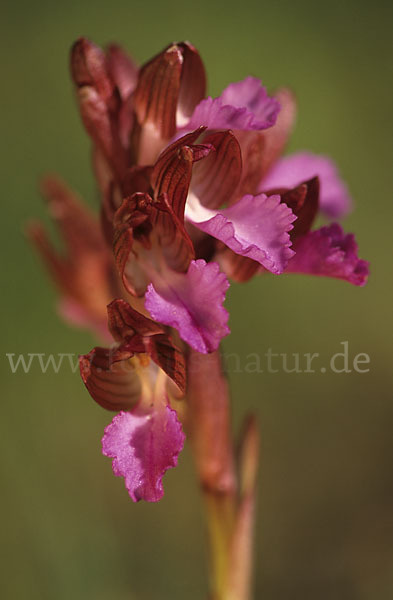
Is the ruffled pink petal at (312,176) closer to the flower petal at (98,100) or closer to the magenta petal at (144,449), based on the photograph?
the flower petal at (98,100)

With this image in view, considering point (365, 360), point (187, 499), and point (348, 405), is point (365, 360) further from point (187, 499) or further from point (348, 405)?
point (187, 499)

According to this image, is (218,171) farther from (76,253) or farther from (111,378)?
(76,253)

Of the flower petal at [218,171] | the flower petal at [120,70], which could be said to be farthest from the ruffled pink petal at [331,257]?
the flower petal at [120,70]

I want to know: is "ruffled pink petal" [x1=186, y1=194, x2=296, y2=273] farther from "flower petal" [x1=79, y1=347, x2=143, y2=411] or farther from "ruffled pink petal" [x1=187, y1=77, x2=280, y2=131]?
"flower petal" [x1=79, y1=347, x2=143, y2=411]

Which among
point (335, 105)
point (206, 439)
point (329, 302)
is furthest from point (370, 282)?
point (206, 439)

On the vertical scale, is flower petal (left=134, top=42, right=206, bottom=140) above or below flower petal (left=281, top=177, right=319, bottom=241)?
above

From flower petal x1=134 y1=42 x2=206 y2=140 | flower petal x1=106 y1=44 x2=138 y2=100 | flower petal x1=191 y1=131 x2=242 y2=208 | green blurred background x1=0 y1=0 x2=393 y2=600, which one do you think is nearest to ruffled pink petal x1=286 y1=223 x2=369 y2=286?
flower petal x1=191 y1=131 x2=242 y2=208
